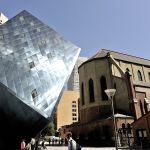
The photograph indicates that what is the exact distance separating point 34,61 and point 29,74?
1.49 metres

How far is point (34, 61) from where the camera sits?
16016mm

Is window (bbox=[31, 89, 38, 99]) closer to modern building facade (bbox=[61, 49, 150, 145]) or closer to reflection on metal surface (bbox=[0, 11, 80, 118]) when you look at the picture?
reflection on metal surface (bbox=[0, 11, 80, 118])

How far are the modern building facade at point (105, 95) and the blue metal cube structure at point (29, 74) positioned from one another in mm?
18792

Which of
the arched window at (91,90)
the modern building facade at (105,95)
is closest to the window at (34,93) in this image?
the modern building facade at (105,95)

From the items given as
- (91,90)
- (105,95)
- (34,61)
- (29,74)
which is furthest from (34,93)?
(91,90)

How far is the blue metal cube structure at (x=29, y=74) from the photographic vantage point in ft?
42.7

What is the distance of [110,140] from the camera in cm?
3269

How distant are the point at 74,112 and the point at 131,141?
285 ft

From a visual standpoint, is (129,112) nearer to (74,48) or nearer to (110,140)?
(110,140)

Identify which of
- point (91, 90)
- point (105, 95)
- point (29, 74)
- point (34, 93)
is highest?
point (91, 90)

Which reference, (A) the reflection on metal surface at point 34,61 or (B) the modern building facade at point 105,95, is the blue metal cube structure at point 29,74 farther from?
(B) the modern building facade at point 105,95

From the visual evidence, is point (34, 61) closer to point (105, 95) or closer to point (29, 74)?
point (29, 74)

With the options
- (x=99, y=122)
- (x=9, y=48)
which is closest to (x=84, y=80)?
(x=99, y=122)

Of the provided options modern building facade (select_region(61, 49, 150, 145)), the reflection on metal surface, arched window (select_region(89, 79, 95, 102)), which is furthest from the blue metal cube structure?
arched window (select_region(89, 79, 95, 102))
